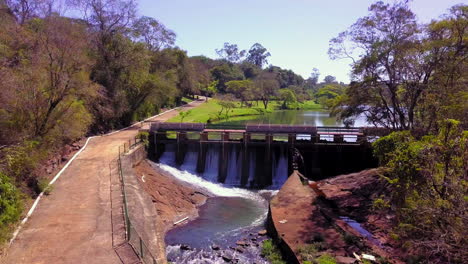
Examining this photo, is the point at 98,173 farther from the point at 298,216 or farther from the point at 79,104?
the point at 298,216

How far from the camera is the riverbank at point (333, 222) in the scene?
45.0 feet

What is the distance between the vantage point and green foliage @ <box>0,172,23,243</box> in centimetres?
1101

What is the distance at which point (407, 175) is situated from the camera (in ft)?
40.2

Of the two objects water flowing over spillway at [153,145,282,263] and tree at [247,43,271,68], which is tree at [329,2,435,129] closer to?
water flowing over spillway at [153,145,282,263]

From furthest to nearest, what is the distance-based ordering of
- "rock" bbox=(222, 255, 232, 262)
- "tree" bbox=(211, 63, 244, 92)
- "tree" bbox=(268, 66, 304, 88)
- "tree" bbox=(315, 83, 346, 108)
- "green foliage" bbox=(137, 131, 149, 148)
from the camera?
"tree" bbox=(268, 66, 304, 88) → "tree" bbox=(211, 63, 244, 92) → "tree" bbox=(315, 83, 346, 108) → "green foliage" bbox=(137, 131, 149, 148) → "rock" bbox=(222, 255, 232, 262)

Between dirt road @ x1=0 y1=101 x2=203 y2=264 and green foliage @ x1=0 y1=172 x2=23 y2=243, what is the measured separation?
0.46 meters

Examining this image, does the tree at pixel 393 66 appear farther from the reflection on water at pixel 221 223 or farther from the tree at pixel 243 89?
the tree at pixel 243 89

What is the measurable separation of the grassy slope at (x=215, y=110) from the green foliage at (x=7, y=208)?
2871cm

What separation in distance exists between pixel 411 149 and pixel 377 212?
663 centimetres

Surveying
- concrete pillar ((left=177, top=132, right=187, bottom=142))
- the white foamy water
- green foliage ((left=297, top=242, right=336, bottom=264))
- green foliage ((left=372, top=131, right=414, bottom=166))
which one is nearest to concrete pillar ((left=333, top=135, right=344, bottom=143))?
the white foamy water

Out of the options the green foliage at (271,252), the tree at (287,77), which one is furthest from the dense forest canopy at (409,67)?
the tree at (287,77)

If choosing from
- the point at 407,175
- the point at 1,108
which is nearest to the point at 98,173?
the point at 1,108

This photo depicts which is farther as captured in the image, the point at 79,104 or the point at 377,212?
the point at 79,104

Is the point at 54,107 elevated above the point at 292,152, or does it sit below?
above
